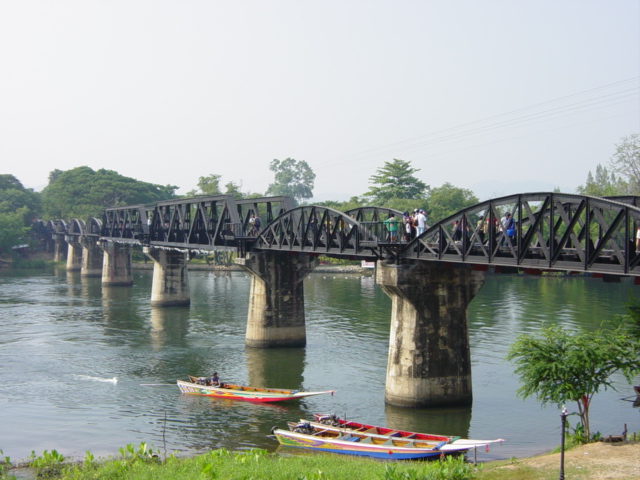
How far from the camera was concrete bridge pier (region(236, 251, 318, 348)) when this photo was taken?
53750 millimetres

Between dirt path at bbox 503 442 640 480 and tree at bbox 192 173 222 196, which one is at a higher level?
tree at bbox 192 173 222 196

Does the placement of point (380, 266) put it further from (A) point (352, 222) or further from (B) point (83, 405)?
(B) point (83, 405)

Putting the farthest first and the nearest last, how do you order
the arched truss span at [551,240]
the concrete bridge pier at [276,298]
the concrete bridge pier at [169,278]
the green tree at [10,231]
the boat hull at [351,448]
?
the green tree at [10,231]
the concrete bridge pier at [169,278]
the concrete bridge pier at [276,298]
the boat hull at [351,448]
the arched truss span at [551,240]

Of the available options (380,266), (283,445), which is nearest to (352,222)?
(380,266)

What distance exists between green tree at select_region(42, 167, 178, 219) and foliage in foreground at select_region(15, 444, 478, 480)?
132859 mm

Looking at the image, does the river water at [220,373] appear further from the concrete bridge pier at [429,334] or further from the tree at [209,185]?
the tree at [209,185]

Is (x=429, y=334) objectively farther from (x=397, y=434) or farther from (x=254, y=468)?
(x=254, y=468)

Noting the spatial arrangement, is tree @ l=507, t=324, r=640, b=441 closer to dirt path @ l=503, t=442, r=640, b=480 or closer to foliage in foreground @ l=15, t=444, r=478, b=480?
dirt path @ l=503, t=442, r=640, b=480

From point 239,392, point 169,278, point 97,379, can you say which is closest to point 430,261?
point 239,392

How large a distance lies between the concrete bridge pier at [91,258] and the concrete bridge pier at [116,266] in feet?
58.5

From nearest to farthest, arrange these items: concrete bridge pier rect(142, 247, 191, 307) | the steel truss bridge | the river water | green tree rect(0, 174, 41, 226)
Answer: the steel truss bridge, the river water, concrete bridge pier rect(142, 247, 191, 307), green tree rect(0, 174, 41, 226)

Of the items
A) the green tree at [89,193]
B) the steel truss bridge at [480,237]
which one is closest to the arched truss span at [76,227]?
the green tree at [89,193]

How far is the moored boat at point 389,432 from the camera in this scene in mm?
28625

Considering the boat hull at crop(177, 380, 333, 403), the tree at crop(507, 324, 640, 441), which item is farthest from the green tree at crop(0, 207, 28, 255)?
the tree at crop(507, 324, 640, 441)
